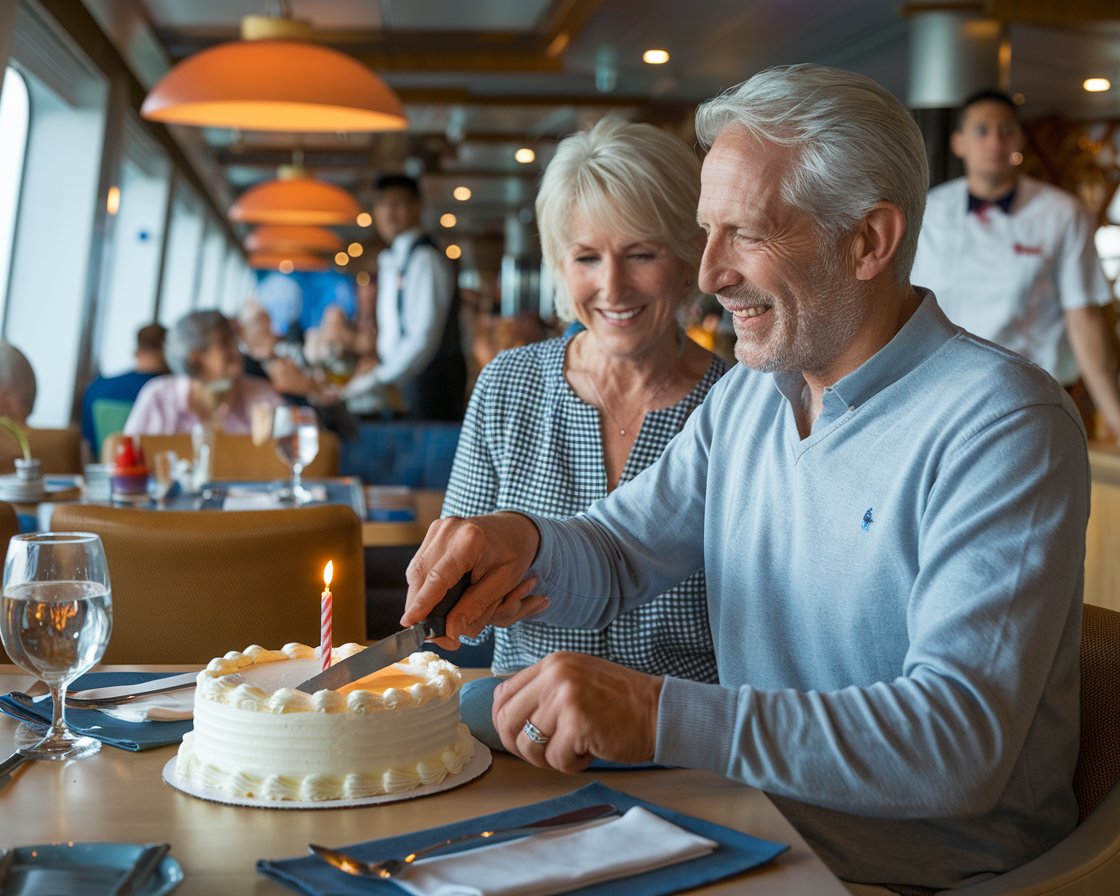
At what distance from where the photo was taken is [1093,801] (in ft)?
4.77

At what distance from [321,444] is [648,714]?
3.59 metres

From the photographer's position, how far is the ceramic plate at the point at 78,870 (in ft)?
3.13

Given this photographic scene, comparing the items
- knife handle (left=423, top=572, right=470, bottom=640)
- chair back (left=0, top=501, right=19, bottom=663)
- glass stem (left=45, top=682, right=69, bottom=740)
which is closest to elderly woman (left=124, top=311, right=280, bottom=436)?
chair back (left=0, top=501, right=19, bottom=663)

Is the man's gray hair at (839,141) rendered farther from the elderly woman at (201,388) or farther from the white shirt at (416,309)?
the white shirt at (416,309)

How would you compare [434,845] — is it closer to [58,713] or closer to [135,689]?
[58,713]

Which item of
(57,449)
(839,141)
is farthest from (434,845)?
(57,449)

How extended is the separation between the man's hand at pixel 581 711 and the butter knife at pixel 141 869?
1.05 feet

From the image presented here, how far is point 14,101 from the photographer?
285 inches

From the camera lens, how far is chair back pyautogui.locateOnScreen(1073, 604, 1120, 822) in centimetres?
146

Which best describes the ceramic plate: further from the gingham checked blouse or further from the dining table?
the gingham checked blouse

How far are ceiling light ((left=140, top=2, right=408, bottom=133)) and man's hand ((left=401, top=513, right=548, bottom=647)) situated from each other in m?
2.37

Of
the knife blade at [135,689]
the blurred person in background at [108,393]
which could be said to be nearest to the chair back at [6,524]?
the knife blade at [135,689]

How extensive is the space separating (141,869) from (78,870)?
0.05 m

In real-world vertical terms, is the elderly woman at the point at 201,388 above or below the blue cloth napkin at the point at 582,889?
Answer: above
